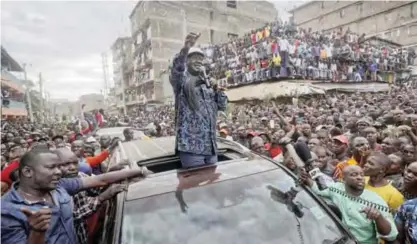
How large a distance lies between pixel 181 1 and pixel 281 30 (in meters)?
20.4

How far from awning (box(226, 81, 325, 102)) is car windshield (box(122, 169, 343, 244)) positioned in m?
14.7

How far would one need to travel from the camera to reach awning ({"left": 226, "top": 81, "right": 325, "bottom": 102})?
16.4 meters

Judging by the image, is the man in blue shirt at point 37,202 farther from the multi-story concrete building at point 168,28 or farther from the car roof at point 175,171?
the multi-story concrete building at point 168,28

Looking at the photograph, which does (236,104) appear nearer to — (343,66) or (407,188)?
(343,66)

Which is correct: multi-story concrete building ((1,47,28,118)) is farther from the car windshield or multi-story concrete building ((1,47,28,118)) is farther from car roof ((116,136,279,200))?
the car windshield

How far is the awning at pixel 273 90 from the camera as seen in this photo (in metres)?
16.4

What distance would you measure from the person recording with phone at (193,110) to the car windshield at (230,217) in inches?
21.9

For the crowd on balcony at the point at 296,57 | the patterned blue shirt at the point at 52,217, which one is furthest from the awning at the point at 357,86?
the patterned blue shirt at the point at 52,217

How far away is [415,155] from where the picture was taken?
3.67 m

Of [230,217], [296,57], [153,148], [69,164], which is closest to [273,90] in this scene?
[296,57]

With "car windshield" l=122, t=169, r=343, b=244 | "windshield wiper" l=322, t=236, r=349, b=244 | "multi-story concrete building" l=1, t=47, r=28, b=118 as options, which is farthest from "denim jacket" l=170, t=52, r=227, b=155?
"multi-story concrete building" l=1, t=47, r=28, b=118

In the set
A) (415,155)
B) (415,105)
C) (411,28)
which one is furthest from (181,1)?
(415,155)

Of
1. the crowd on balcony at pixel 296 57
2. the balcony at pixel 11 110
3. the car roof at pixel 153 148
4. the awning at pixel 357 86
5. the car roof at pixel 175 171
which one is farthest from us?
the balcony at pixel 11 110

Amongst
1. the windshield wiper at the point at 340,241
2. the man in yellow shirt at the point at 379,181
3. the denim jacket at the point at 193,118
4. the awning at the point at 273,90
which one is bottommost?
the windshield wiper at the point at 340,241
